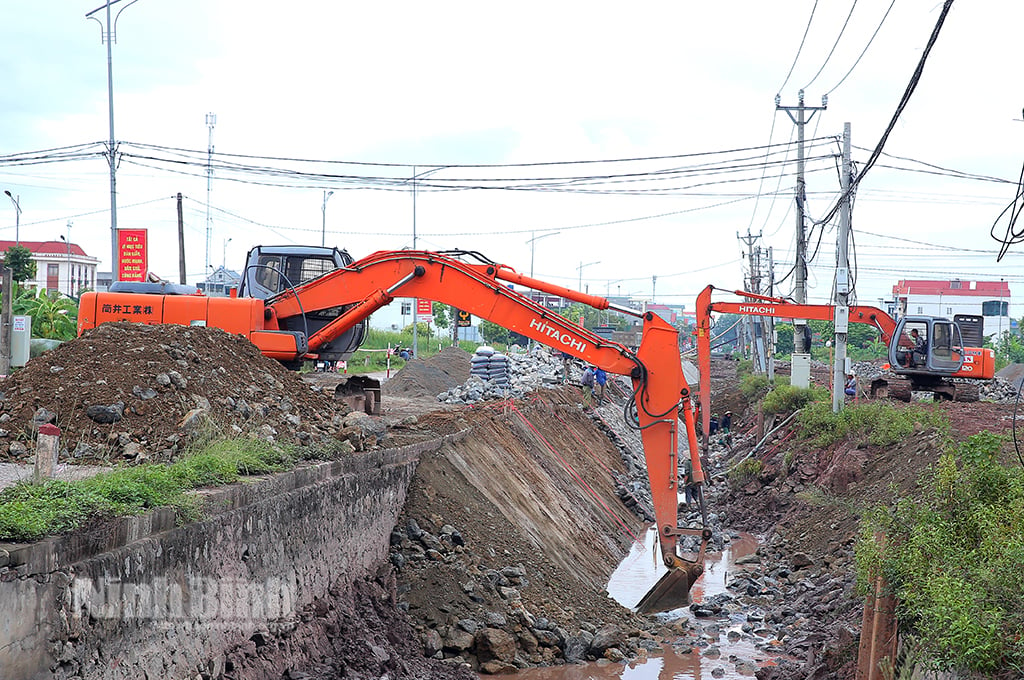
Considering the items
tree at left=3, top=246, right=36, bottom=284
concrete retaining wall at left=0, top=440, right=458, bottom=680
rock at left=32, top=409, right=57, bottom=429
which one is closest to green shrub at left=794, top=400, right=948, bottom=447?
concrete retaining wall at left=0, top=440, right=458, bottom=680

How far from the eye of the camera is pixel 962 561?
8055 millimetres

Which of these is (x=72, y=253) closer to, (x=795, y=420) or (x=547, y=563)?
(x=795, y=420)

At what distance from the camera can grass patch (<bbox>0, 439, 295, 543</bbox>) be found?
20.6 feet

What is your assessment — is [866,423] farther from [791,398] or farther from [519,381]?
[519,381]

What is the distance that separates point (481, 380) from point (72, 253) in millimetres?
73507

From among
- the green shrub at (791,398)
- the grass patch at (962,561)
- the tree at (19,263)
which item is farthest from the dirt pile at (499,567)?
the tree at (19,263)

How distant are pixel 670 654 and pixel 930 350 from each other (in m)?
17.6

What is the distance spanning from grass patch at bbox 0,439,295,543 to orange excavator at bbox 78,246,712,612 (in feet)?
15.0

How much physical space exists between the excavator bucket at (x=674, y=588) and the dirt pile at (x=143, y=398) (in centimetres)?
500

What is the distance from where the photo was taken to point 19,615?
5.83 meters

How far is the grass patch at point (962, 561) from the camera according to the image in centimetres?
657

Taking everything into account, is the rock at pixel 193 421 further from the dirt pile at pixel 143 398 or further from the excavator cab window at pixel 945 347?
the excavator cab window at pixel 945 347

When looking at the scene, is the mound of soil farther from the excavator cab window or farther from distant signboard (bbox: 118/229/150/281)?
the excavator cab window

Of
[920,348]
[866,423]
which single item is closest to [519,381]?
[920,348]
